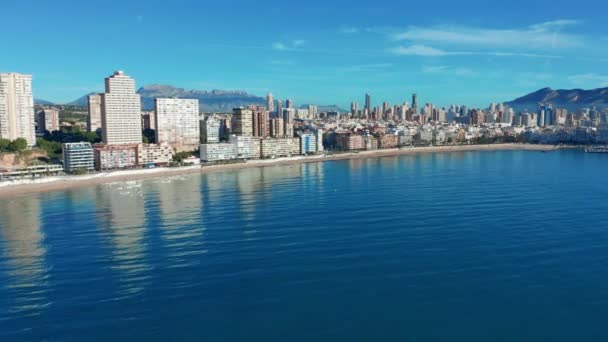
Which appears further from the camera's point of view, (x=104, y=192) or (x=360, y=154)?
(x=360, y=154)

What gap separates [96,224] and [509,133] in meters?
46.7

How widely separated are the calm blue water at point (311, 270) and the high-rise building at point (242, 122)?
68.3ft

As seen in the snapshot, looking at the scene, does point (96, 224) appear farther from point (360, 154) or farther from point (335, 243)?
point (360, 154)

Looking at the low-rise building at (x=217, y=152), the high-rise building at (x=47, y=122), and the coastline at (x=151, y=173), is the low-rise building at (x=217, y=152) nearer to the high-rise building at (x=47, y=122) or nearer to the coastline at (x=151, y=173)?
the coastline at (x=151, y=173)

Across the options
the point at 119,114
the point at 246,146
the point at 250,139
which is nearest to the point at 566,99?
the point at 250,139

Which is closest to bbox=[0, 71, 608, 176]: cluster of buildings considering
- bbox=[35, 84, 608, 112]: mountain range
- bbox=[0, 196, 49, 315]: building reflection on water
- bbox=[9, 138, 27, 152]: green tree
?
→ bbox=[9, 138, 27, 152]: green tree

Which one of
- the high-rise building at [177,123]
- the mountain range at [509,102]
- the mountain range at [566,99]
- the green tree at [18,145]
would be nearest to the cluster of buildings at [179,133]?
the high-rise building at [177,123]

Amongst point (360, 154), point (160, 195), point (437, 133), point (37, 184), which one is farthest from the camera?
point (437, 133)

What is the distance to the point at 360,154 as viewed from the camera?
34156 millimetres

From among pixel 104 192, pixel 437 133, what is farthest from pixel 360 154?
pixel 104 192

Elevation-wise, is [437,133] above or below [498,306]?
above

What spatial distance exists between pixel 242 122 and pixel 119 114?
8643mm

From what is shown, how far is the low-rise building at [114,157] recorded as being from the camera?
23.1 m

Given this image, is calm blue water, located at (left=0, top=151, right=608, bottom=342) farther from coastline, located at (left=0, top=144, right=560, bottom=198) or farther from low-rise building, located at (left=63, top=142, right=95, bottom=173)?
low-rise building, located at (left=63, top=142, right=95, bottom=173)
